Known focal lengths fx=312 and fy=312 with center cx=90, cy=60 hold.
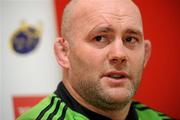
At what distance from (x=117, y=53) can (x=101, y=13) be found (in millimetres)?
152

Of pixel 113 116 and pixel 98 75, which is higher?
pixel 98 75

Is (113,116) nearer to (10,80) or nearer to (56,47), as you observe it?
(56,47)

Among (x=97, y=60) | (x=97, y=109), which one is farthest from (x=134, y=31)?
(x=97, y=109)

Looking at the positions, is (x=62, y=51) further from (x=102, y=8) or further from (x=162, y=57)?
(x=162, y=57)

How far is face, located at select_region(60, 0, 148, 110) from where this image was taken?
96 cm

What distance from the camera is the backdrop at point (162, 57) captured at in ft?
4.82

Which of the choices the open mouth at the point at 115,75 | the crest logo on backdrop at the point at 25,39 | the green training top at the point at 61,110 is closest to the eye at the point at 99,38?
the open mouth at the point at 115,75

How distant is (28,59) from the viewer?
1440mm

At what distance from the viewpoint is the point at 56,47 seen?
1.08 m

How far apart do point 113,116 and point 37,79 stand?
0.51 metres

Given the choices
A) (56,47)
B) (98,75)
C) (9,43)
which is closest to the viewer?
(98,75)

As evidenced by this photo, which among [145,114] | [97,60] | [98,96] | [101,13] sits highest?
[101,13]

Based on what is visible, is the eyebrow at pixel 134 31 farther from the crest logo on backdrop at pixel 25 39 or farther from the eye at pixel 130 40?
the crest logo on backdrop at pixel 25 39

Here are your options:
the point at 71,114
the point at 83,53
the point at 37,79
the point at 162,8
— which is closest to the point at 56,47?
the point at 83,53
